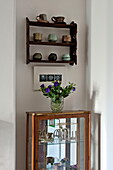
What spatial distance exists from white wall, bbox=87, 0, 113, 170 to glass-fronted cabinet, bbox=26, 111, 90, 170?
18 cm

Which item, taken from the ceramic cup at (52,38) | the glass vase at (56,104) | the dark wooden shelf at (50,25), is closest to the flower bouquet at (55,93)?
the glass vase at (56,104)

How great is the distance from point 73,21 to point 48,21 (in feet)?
0.99

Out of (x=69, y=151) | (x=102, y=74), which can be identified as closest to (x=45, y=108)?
(x=69, y=151)

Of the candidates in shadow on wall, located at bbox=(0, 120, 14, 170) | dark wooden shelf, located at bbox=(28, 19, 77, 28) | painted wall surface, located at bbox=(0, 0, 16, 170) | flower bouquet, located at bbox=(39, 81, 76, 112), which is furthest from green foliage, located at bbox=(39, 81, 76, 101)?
dark wooden shelf, located at bbox=(28, 19, 77, 28)

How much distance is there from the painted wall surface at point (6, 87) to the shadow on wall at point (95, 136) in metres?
0.96

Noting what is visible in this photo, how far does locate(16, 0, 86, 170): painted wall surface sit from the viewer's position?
290 cm

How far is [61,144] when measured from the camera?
2.80 metres

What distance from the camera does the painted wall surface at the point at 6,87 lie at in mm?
2426

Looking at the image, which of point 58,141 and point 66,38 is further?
point 66,38

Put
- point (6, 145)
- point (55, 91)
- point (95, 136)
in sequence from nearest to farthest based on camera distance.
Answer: point (6, 145)
point (55, 91)
point (95, 136)

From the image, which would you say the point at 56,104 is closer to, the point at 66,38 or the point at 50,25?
the point at 66,38

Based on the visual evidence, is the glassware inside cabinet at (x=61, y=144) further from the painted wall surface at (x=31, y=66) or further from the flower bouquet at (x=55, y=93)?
the painted wall surface at (x=31, y=66)

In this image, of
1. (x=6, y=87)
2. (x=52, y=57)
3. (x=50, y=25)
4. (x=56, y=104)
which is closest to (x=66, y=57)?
(x=52, y=57)

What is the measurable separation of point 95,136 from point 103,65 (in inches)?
31.0
